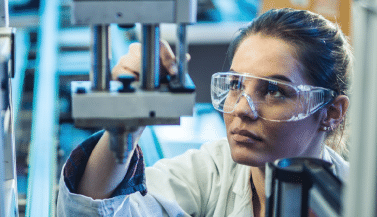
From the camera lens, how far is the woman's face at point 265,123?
128 cm

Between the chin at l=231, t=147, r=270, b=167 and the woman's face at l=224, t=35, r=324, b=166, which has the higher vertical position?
the woman's face at l=224, t=35, r=324, b=166

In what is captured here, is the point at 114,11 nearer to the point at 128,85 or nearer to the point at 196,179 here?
the point at 128,85

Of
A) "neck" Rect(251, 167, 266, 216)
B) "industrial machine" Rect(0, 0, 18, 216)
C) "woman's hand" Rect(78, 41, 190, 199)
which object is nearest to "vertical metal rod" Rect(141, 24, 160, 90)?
"woman's hand" Rect(78, 41, 190, 199)

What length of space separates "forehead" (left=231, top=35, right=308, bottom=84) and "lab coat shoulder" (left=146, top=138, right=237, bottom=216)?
0.38 metres

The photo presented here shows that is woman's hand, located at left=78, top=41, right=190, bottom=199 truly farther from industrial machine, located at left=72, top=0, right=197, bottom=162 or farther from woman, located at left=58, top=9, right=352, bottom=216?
industrial machine, located at left=72, top=0, right=197, bottom=162

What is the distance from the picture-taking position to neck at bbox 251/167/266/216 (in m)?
1.51

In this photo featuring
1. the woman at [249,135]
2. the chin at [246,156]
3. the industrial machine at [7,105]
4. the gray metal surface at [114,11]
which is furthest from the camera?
the chin at [246,156]

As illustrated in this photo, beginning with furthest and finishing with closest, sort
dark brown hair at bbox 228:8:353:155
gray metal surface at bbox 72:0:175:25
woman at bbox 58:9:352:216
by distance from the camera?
dark brown hair at bbox 228:8:353:155 < woman at bbox 58:9:352:216 < gray metal surface at bbox 72:0:175:25

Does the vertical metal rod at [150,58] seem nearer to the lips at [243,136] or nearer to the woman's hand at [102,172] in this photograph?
the woman's hand at [102,172]

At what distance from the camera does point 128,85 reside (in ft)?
2.47

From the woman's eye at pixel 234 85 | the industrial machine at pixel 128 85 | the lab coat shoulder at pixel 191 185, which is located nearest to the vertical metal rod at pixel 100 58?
the industrial machine at pixel 128 85

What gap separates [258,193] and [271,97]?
0.41 metres

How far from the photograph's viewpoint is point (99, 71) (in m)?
0.76

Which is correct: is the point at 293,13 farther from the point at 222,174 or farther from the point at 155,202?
the point at 155,202
